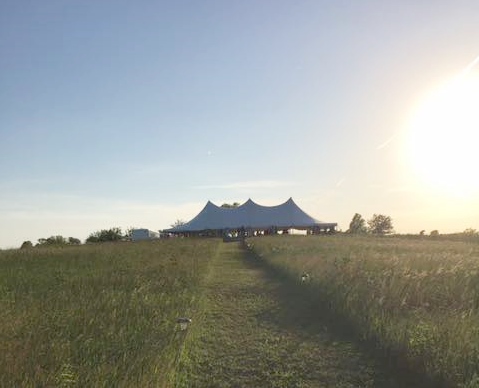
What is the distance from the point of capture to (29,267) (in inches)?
717

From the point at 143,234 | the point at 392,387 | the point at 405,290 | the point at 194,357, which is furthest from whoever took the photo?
the point at 143,234

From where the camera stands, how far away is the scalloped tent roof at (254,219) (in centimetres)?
7500

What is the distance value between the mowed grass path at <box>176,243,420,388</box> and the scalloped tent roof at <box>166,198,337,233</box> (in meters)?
63.3

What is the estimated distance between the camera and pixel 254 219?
76.8 m

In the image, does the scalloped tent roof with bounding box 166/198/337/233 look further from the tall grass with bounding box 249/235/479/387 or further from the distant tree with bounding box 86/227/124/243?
the tall grass with bounding box 249/235/479/387

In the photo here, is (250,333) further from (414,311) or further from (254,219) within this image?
(254,219)

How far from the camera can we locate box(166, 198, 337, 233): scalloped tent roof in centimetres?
7500

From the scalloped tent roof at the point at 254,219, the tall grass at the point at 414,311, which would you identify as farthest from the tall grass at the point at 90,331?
the scalloped tent roof at the point at 254,219

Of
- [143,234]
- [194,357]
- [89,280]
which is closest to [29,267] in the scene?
[89,280]

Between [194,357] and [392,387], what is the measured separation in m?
3.06

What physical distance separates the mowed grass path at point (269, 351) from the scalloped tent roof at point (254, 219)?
6328 centimetres

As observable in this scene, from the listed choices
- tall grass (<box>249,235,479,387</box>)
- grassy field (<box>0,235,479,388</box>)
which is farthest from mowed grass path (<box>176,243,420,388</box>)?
tall grass (<box>249,235,479,387</box>)

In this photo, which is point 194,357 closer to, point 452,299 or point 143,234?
point 452,299

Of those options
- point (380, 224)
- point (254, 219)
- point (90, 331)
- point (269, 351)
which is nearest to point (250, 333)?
point (269, 351)
